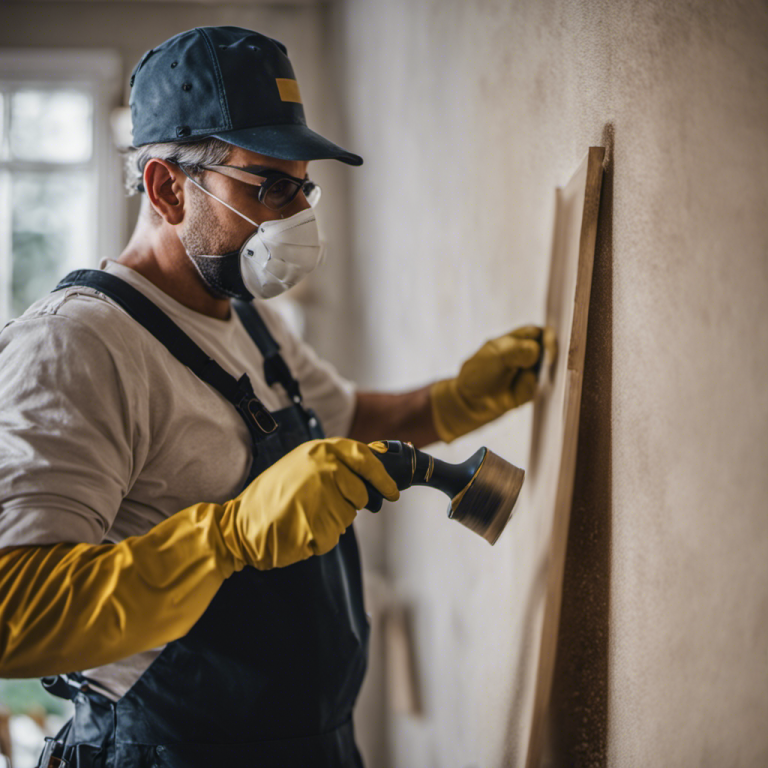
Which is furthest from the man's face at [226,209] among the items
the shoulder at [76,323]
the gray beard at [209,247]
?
the shoulder at [76,323]

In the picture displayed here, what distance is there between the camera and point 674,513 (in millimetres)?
671

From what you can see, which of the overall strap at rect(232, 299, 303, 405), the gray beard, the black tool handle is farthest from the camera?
Result: the overall strap at rect(232, 299, 303, 405)

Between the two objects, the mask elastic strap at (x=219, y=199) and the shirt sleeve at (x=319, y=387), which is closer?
the mask elastic strap at (x=219, y=199)

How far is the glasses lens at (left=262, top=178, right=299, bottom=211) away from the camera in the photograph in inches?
44.4

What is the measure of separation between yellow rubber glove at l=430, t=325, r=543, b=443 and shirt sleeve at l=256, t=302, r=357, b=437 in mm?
230

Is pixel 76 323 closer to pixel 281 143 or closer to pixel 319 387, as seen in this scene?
pixel 281 143

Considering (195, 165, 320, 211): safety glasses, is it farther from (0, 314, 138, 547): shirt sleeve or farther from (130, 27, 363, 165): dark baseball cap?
(0, 314, 138, 547): shirt sleeve

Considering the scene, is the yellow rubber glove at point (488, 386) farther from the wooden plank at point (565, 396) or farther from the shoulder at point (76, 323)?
the shoulder at point (76, 323)

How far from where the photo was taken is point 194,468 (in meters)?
1.04

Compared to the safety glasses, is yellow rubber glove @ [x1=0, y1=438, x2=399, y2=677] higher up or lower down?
lower down

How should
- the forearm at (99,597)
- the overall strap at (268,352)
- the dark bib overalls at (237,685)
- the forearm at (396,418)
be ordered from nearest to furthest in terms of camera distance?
the forearm at (99,597), the dark bib overalls at (237,685), the overall strap at (268,352), the forearm at (396,418)

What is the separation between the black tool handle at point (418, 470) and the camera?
86cm

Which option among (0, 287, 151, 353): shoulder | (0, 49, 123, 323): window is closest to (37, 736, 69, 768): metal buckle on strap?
(0, 287, 151, 353): shoulder

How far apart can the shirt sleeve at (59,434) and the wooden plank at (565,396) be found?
0.59 m
